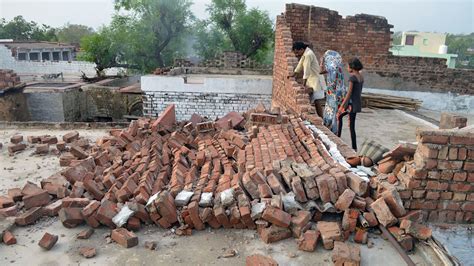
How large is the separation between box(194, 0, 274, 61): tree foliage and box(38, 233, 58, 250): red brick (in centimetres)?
2186

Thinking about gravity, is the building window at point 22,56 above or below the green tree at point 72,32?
below

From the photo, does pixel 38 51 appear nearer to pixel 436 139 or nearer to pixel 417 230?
pixel 436 139

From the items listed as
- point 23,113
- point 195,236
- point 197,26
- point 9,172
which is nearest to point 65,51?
point 197,26

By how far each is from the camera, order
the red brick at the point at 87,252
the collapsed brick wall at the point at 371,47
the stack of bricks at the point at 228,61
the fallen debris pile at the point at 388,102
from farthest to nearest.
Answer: the stack of bricks at the point at 228,61 < the collapsed brick wall at the point at 371,47 < the fallen debris pile at the point at 388,102 < the red brick at the point at 87,252

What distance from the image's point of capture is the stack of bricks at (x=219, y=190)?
3.17 meters

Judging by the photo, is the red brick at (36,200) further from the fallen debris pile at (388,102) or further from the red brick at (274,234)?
the fallen debris pile at (388,102)

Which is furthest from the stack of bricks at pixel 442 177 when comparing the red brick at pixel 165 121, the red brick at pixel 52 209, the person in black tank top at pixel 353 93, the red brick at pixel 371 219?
the red brick at pixel 165 121

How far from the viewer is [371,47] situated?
9547 millimetres

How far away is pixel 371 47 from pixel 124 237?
8522mm

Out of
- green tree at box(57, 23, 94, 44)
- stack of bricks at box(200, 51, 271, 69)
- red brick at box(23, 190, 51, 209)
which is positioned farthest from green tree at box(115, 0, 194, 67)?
green tree at box(57, 23, 94, 44)

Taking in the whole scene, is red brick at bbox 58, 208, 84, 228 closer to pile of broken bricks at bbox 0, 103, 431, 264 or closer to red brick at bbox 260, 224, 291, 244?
pile of broken bricks at bbox 0, 103, 431, 264

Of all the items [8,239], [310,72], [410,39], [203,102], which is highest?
[410,39]

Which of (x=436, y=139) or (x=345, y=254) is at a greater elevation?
(x=436, y=139)

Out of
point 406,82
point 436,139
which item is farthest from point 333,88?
point 406,82
